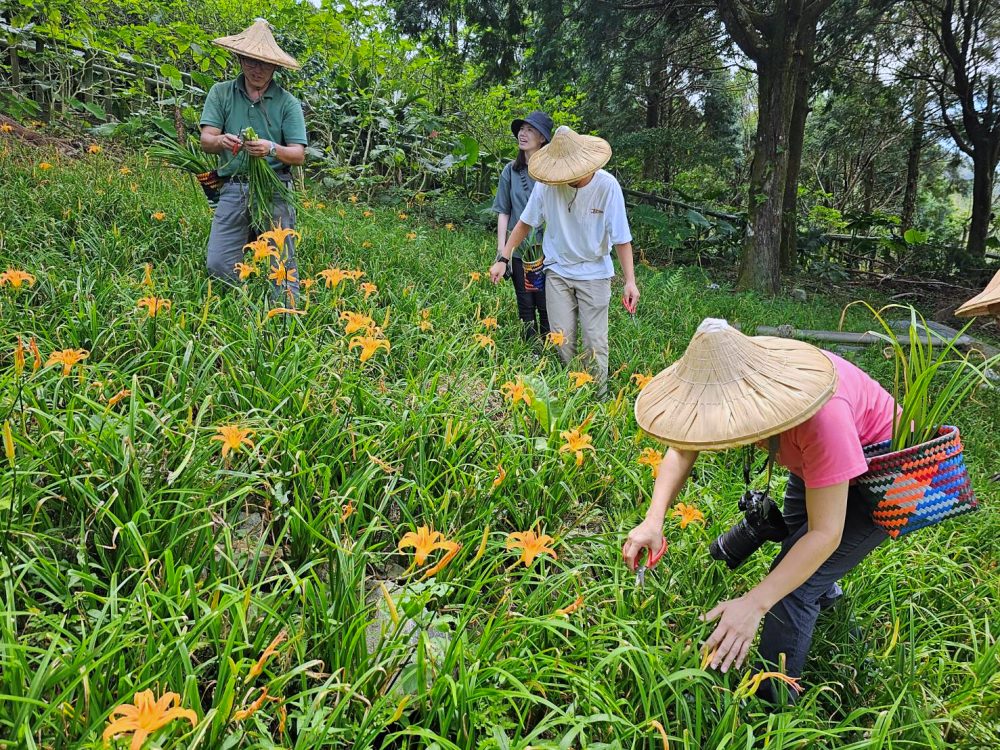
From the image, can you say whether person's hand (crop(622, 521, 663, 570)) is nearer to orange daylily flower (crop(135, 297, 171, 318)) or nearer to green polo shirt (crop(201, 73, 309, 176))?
orange daylily flower (crop(135, 297, 171, 318))

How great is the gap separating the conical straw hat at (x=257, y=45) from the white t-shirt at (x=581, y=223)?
1372 mm

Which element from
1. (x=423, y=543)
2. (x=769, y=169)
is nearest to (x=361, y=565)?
(x=423, y=543)

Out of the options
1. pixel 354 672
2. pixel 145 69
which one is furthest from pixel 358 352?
pixel 145 69

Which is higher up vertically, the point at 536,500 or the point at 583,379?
the point at 583,379

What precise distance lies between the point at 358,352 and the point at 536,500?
3.49 ft

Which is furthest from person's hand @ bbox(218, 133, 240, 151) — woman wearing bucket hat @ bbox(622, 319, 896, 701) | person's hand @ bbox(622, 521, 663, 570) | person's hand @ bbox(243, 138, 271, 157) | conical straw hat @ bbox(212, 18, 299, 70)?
person's hand @ bbox(622, 521, 663, 570)

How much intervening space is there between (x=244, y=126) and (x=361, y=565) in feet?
7.86

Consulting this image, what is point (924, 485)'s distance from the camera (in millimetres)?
1398

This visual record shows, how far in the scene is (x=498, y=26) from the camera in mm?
9227

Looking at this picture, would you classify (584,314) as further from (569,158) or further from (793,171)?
(793,171)

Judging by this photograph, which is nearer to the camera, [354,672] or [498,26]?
[354,672]

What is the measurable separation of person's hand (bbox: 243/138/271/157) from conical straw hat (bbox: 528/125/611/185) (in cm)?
125

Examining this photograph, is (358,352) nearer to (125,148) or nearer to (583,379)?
(583,379)

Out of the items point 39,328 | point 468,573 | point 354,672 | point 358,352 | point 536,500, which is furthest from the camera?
point 358,352
